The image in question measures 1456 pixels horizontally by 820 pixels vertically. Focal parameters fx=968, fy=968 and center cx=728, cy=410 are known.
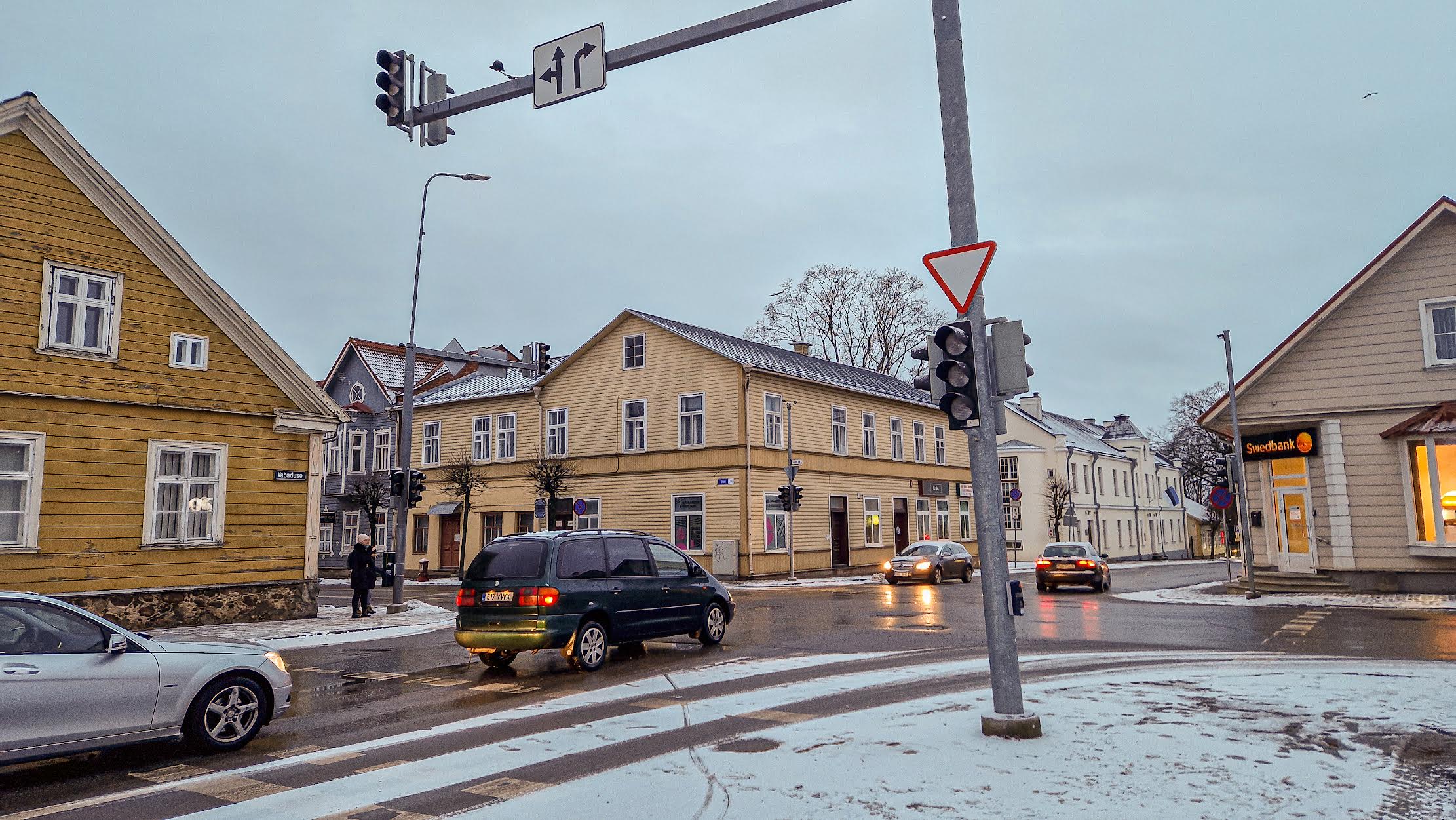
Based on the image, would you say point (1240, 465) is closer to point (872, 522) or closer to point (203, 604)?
point (872, 522)

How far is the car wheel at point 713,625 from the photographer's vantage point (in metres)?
14.3

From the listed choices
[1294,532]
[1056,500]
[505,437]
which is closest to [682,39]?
[1294,532]

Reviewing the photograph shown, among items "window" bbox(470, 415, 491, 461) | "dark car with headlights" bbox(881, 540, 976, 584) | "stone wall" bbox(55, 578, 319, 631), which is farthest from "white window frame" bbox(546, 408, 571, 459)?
"stone wall" bbox(55, 578, 319, 631)

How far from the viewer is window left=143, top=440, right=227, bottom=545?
18031 mm

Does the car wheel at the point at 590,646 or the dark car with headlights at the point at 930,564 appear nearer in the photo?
the car wheel at the point at 590,646

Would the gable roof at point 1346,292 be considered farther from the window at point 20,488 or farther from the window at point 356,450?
the window at point 356,450

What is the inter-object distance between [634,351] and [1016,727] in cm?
3060

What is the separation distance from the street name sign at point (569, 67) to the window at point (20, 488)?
13.0 metres

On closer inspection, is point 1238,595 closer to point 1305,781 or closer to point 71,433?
point 1305,781

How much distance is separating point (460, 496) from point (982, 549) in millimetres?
36561

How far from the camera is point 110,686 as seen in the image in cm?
724

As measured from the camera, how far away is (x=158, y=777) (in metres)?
6.99

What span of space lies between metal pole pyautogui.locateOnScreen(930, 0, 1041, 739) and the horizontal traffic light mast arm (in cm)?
132

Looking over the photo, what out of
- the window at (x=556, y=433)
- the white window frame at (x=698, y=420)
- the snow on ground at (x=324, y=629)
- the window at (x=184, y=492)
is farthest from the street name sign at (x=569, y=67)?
the window at (x=556, y=433)
